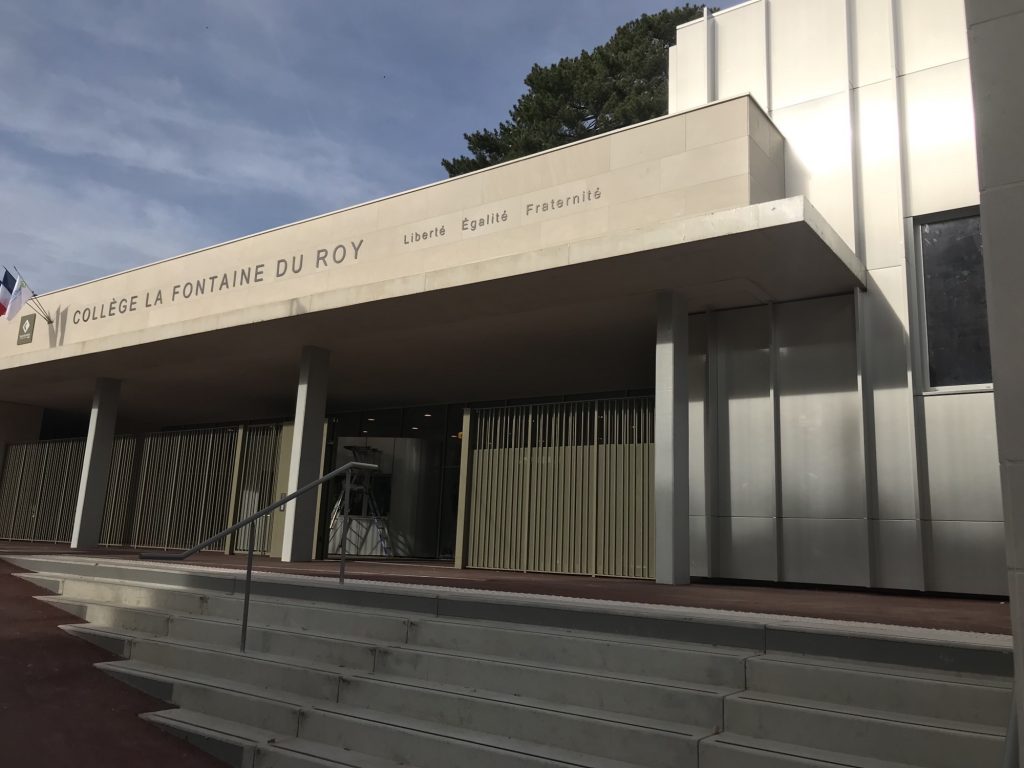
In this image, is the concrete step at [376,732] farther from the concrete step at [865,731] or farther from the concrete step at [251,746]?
the concrete step at [865,731]

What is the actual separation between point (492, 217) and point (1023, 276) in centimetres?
824

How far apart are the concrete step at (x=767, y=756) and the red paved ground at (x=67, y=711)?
3053 mm

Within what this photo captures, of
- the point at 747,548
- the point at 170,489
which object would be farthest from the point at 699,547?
the point at 170,489

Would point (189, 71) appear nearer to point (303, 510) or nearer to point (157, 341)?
point (157, 341)

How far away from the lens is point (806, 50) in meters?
10.3

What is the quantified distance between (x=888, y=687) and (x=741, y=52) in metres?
9.22

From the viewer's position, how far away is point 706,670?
4.52 metres

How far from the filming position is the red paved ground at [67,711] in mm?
4930

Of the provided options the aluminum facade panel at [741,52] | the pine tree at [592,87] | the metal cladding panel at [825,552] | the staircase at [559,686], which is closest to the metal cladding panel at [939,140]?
the aluminum facade panel at [741,52]

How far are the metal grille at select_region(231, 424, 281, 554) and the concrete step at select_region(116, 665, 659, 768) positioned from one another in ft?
29.5

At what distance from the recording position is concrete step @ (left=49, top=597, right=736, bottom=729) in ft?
14.1

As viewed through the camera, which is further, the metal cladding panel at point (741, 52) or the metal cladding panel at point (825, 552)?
the metal cladding panel at point (741, 52)

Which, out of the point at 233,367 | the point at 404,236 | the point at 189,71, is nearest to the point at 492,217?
the point at 404,236

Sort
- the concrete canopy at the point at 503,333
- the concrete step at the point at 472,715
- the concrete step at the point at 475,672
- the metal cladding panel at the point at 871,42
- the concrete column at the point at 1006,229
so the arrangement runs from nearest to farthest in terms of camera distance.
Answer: the concrete column at the point at 1006,229 → the concrete step at the point at 472,715 → the concrete step at the point at 475,672 → the concrete canopy at the point at 503,333 → the metal cladding panel at the point at 871,42
